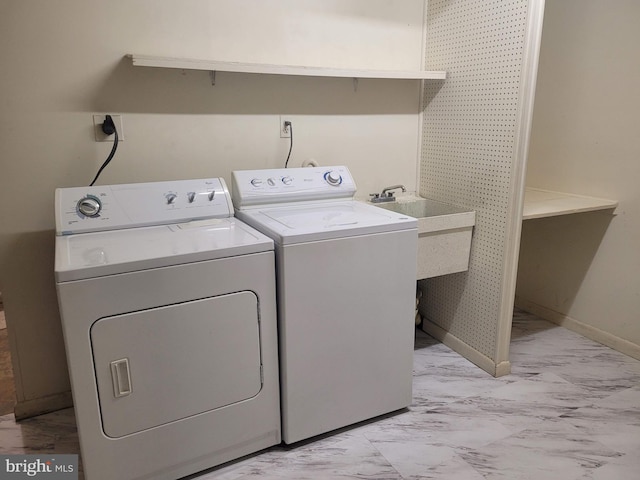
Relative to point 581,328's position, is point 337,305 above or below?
above

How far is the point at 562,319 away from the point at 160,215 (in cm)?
252

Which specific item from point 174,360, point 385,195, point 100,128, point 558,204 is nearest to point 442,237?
point 385,195

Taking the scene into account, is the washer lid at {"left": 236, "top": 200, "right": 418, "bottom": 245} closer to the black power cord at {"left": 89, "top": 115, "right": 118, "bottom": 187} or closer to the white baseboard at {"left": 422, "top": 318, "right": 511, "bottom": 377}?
the black power cord at {"left": 89, "top": 115, "right": 118, "bottom": 187}

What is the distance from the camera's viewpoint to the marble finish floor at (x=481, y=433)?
1.85 metres

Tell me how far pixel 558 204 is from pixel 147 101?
87.0 inches

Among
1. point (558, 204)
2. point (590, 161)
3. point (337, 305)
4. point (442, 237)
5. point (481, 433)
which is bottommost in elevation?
point (481, 433)

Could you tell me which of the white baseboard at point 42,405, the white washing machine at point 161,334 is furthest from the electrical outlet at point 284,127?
the white baseboard at point 42,405

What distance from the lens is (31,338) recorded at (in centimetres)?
217

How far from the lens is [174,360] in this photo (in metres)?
1.67

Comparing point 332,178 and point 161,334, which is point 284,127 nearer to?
point 332,178

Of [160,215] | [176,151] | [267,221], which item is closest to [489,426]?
[267,221]

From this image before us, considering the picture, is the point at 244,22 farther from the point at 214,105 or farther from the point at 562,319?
the point at 562,319

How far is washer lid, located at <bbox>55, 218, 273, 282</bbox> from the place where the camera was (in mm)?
1514

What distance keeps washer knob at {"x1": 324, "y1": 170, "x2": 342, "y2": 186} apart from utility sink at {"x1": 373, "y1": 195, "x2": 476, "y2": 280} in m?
0.40
